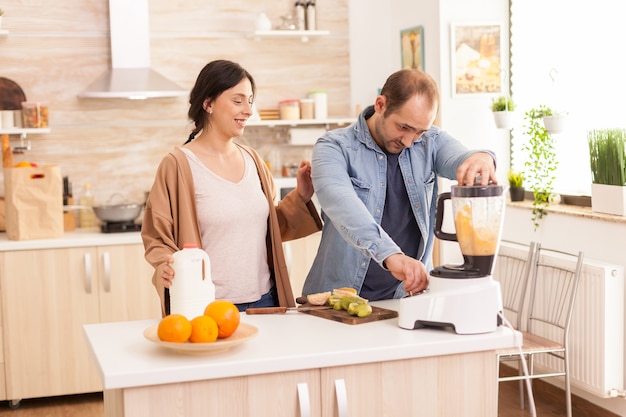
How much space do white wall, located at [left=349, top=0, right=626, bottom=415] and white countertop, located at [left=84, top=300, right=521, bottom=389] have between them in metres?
1.90

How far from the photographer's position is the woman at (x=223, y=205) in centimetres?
252

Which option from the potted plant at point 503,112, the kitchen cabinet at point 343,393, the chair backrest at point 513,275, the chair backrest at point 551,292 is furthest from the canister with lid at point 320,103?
the kitchen cabinet at point 343,393

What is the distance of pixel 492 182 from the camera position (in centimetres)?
230

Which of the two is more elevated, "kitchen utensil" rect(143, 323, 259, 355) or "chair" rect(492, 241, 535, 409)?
"kitchen utensil" rect(143, 323, 259, 355)

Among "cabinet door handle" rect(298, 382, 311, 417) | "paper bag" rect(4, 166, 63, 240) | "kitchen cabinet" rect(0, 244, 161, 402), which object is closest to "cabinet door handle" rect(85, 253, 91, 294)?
"kitchen cabinet" rect(0, 244, 161, 402)

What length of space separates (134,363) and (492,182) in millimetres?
1058

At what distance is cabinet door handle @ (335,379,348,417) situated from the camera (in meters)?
2.03

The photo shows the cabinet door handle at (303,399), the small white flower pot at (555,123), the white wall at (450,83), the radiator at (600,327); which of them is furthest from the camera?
the small white flower pot at (555,123)

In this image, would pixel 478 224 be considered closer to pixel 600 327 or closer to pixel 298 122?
pixel 600 327

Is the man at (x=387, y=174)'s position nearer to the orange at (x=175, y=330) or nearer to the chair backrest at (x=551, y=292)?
the orange at (x=175, y=330)

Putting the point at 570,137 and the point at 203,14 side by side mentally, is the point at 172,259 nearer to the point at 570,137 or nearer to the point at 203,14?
the point at 570,137

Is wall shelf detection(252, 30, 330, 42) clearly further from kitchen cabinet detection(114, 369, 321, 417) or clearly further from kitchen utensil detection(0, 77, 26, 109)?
kitchen cabinet detection(114, 369, 321, 417)

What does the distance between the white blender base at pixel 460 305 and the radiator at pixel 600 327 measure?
66.6 inches

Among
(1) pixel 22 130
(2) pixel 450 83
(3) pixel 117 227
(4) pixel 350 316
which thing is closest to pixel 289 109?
(2) pixel 450 83
